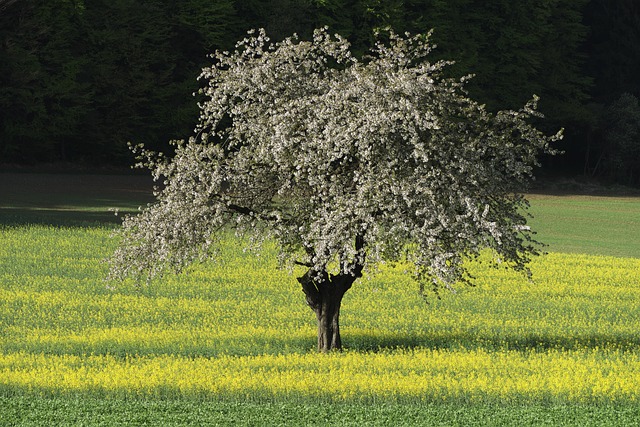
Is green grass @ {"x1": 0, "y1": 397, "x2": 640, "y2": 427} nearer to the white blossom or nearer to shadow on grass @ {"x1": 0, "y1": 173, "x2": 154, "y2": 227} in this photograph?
the white blossom

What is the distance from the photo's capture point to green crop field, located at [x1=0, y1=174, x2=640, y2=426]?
51.6ft

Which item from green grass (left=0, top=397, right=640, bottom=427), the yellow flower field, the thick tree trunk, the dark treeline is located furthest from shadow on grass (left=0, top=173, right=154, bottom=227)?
green grass (left=0, top=397, right=640, bottom=427)

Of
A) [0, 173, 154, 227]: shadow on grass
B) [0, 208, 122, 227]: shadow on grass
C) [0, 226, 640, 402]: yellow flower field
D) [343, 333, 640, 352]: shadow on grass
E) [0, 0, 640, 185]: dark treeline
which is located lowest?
[343, 333, 640, 352]: shadow on grass

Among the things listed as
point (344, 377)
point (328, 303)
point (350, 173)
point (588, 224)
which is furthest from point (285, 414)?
point (588, 224)

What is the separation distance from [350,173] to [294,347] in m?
4.09

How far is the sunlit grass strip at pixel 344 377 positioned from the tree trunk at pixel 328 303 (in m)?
1.03

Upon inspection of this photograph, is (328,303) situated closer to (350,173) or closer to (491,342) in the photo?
(350,173)

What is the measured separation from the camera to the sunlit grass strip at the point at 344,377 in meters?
16.5

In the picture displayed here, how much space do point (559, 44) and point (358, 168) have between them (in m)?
81.5

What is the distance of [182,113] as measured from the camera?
242 feet

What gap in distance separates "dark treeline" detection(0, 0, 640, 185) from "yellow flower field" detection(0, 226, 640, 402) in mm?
33520

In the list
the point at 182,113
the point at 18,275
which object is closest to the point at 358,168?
the point at 18,275

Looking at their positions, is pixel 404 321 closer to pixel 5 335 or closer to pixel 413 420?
pixel 5 335

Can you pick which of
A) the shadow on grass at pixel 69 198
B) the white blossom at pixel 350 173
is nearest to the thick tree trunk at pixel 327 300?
the white blossom at pixel 350 173
